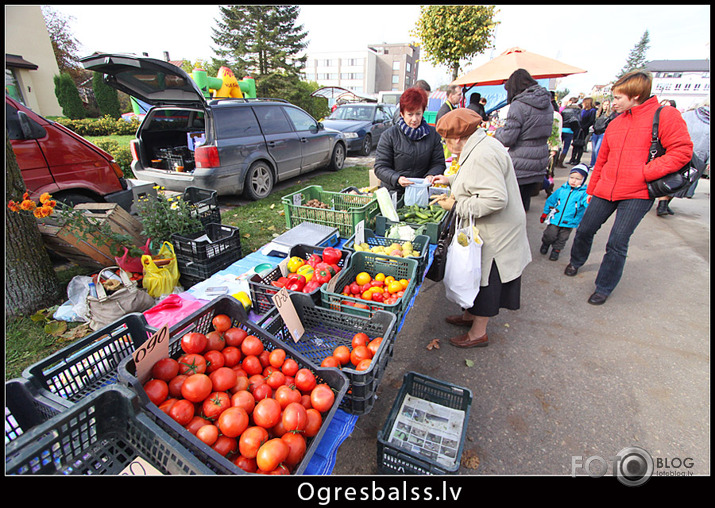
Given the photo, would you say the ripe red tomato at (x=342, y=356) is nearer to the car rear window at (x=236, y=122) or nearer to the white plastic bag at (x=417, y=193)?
the white plastic bag at (x=417, y=193)

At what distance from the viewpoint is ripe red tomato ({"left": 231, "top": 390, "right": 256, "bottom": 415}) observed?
4.56 ft

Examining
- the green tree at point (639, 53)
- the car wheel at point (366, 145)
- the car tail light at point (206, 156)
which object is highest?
the green tree at point (639, 53)

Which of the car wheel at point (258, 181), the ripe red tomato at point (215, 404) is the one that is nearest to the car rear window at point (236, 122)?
the car wheel at point (258, 181)

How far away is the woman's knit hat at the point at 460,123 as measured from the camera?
235 centimetres

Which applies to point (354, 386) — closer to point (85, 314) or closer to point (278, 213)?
point (85, 314)

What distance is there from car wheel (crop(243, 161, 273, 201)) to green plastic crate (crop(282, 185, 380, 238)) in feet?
10.0

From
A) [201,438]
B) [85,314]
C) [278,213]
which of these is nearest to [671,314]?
[201,438]

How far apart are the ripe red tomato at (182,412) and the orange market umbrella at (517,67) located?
305 inches

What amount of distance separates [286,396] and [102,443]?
2.19 feet

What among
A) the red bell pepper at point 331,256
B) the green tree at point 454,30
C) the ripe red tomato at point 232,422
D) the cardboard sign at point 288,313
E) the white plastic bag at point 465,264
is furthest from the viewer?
the green tree at point 454,30

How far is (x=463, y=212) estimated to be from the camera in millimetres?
2471

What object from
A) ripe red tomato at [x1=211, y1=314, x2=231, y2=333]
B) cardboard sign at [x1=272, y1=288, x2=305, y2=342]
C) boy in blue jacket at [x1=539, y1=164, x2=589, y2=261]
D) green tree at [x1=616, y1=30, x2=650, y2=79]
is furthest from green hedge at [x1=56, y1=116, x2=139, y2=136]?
green tree at [x1=616, y1=30, x2=650, y2=79]

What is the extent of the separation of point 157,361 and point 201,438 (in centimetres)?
44

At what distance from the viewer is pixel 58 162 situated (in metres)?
4.07
